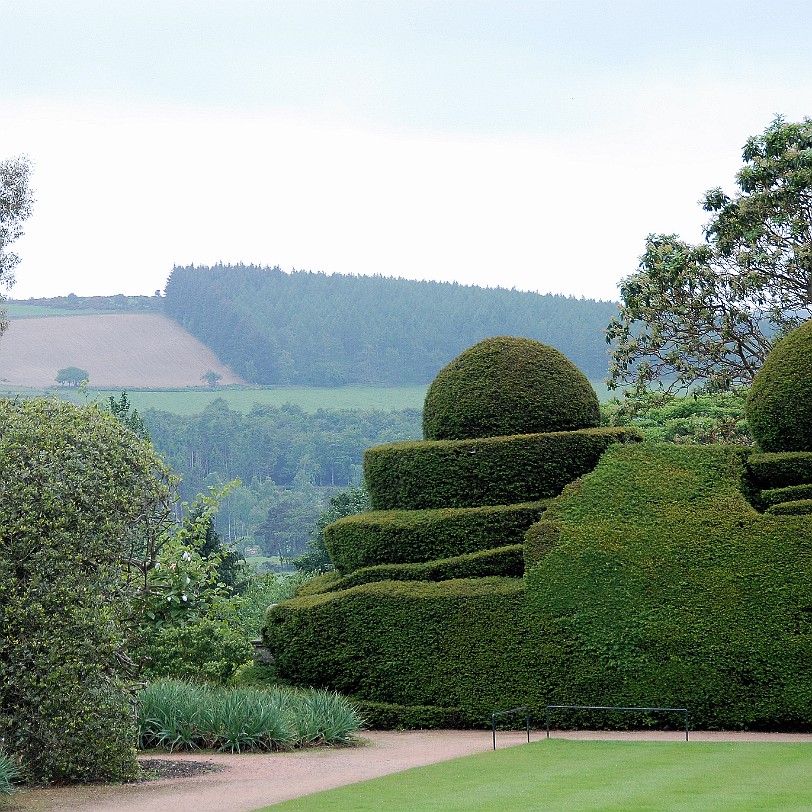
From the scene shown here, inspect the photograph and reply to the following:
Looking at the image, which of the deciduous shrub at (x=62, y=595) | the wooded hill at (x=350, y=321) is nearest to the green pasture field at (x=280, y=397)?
the wooded hill at (x=350, y=321)

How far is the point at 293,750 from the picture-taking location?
13.6 m

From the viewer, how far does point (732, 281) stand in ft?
83.3

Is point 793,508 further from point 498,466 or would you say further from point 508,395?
point 508,395

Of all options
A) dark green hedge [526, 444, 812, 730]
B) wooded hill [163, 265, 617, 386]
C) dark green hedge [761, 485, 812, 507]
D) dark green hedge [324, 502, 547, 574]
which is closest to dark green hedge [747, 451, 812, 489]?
dark green hedge [761, 485, 812, 507]

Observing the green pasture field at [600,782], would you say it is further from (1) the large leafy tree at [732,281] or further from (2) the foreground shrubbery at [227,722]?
(1) the large leafy tree at [732,281]

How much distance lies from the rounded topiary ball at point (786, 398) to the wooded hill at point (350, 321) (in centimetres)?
10232

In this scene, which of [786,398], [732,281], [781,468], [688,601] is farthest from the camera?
[732,281]

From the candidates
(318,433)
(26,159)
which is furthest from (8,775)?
(318,433)

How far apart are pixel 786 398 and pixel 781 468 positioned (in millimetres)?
1013

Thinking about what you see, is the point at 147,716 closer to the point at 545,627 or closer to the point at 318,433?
the point at 545,627

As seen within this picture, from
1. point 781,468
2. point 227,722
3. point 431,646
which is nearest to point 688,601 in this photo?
point 781,468

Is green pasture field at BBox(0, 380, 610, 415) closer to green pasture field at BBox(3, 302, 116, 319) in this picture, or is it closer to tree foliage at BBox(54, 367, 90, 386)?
tree foliage at BBox(54, 367, 90, 386)

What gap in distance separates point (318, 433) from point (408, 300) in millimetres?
33966

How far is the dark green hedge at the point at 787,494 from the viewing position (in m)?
15.3
